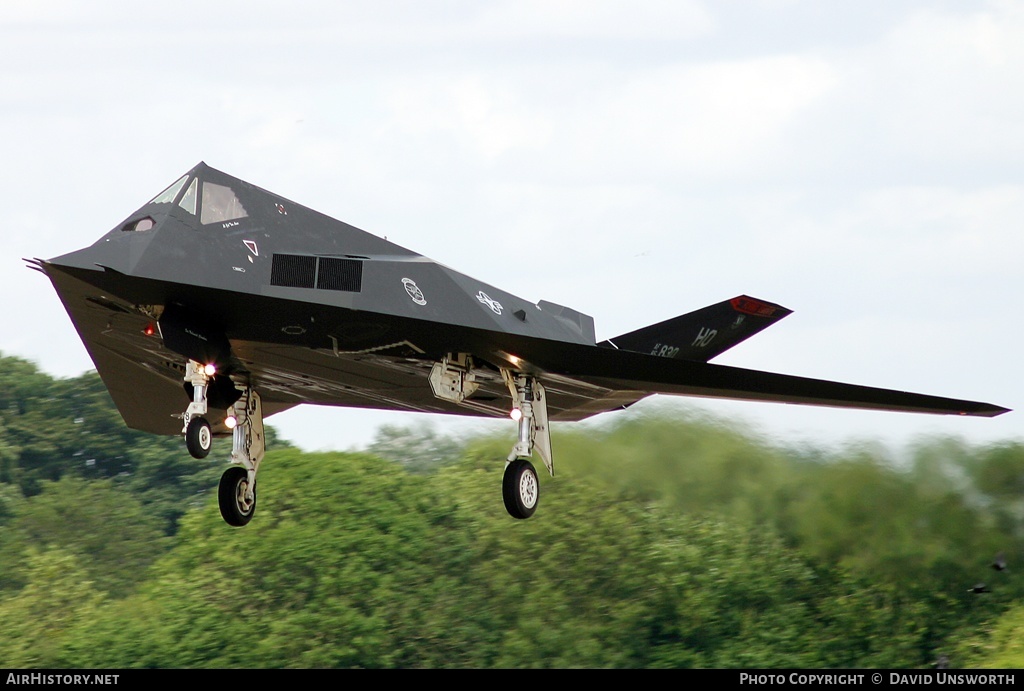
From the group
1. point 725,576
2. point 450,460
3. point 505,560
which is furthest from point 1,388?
point 725,576

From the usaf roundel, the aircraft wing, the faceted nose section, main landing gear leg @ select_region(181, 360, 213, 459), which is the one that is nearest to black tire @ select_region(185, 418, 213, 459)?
main landing gear leg @ select_region(181, 360, 213, 459)

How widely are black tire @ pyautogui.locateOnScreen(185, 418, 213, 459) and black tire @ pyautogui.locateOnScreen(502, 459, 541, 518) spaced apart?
4.19 meters

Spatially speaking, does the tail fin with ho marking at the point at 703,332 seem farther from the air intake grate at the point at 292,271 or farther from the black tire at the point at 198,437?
the black tire at the point at 198,437

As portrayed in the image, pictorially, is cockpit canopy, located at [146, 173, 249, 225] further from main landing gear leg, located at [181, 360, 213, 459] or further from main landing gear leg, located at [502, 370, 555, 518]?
main landing gear leg, located at [502, 370, 555, 518]

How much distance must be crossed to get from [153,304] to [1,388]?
4708 centimetres

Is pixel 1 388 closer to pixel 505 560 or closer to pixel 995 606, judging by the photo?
pixel 505 560

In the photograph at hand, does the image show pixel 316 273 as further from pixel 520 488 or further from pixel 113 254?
pixel 520 488

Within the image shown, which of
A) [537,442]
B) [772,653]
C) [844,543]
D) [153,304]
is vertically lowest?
[772,653]

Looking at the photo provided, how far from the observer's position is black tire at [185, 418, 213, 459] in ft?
50.4

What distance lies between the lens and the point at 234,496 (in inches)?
713

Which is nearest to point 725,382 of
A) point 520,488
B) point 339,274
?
point 520,488

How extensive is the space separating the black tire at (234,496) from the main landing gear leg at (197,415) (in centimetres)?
240

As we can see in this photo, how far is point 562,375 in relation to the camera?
1850 centimetres

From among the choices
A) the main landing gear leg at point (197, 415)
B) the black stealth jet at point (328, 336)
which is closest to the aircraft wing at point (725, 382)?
the black stealth jet at point (328, 336)
